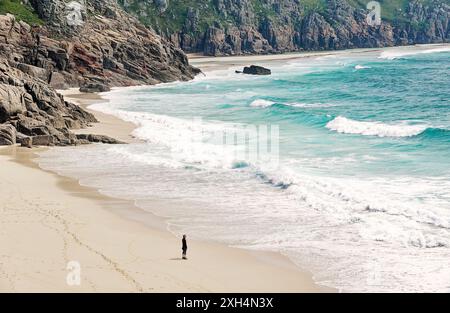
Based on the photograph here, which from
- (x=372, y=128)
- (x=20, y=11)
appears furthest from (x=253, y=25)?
(x=372, y=128)

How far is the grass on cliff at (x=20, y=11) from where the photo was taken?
88625 millimetres

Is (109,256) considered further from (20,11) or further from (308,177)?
(20,11)

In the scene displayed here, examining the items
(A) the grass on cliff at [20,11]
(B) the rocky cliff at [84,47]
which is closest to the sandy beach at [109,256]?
(B) the rocky cliff at [84,47]

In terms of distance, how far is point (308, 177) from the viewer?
34.6 metres

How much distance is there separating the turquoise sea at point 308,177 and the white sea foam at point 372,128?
15cm

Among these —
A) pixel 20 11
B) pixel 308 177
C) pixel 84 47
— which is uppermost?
pixel 20 11

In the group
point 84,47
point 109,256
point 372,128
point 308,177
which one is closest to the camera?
point 109,256

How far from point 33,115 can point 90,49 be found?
41.6 metres

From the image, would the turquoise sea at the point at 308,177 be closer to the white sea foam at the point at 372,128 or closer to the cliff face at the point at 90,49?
the white sea foam at the point at 372,128

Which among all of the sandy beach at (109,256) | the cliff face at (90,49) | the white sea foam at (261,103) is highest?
the cliff face at (90,49)

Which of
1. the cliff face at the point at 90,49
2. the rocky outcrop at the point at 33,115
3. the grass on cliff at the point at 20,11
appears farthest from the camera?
the grass on cliff at the point at 20,11

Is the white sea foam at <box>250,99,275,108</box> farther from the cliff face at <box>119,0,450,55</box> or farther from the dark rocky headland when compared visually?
the cliff face at <box>119,0,450,55</box>

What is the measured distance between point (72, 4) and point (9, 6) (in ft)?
28.4
